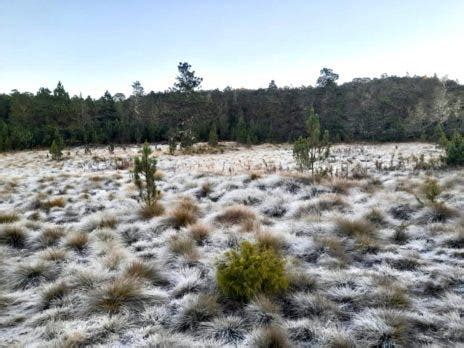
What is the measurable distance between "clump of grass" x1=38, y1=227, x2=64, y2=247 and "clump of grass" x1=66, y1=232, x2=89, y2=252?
31 centimetres

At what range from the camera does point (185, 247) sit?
462cm

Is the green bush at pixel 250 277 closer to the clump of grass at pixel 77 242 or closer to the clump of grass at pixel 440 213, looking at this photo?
the clump of grass at pixel 77 242

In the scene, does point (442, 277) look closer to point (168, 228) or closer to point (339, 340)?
point (339, 340)

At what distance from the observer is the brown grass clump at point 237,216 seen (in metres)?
5.74

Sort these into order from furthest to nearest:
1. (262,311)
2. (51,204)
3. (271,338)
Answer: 1. (51,204)
2. (262,311)
3. (271,338)

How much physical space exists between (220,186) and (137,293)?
5302 millimetres

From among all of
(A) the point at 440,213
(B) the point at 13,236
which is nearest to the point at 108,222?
(B) the point at 13,236

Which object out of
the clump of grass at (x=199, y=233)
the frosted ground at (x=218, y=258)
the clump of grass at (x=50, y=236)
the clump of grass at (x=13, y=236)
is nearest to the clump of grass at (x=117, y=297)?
the frosted ground at (x=218, y=258)

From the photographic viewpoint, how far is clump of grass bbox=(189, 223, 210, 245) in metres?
5.10

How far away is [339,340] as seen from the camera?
271cm

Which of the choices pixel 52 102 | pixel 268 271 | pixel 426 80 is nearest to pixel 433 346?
pixel 268 271

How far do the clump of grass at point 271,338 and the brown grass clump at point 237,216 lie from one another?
278cm

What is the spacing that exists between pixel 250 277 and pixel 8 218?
16.7 feet

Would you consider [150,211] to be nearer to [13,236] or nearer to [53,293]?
[13,236]
